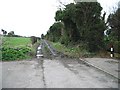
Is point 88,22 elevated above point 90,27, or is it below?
above

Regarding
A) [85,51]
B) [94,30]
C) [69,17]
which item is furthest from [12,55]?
[69,17]

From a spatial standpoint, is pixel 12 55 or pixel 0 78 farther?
pixel 12 55

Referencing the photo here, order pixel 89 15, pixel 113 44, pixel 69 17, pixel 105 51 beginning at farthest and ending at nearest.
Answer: pixel 69 17 → pixel 89 15 → pixel 105 51 → pixel 113 44

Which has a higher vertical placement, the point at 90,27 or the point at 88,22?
the point at 88,22

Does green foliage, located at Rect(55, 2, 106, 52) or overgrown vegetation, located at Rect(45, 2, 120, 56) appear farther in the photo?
green foliage, located at Rect(55, 2, 106, 52)

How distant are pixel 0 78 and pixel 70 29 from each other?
88.0 ft

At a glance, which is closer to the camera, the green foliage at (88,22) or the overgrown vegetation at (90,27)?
the overgrown vegetation at (90,27)

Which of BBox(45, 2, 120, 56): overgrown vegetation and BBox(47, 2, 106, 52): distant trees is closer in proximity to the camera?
BBox(45, 2, 120, 56): overgrown vegetation

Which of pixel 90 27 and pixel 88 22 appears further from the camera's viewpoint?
pixel 88 22

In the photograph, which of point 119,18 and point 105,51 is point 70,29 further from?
point 119,18

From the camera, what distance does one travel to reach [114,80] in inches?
543

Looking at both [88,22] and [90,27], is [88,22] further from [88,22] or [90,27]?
[90,27]

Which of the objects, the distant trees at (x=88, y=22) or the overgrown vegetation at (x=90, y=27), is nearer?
the overgrown vegetation at (x=90, y=27)

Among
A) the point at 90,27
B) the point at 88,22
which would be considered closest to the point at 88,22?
the point at 88,22
